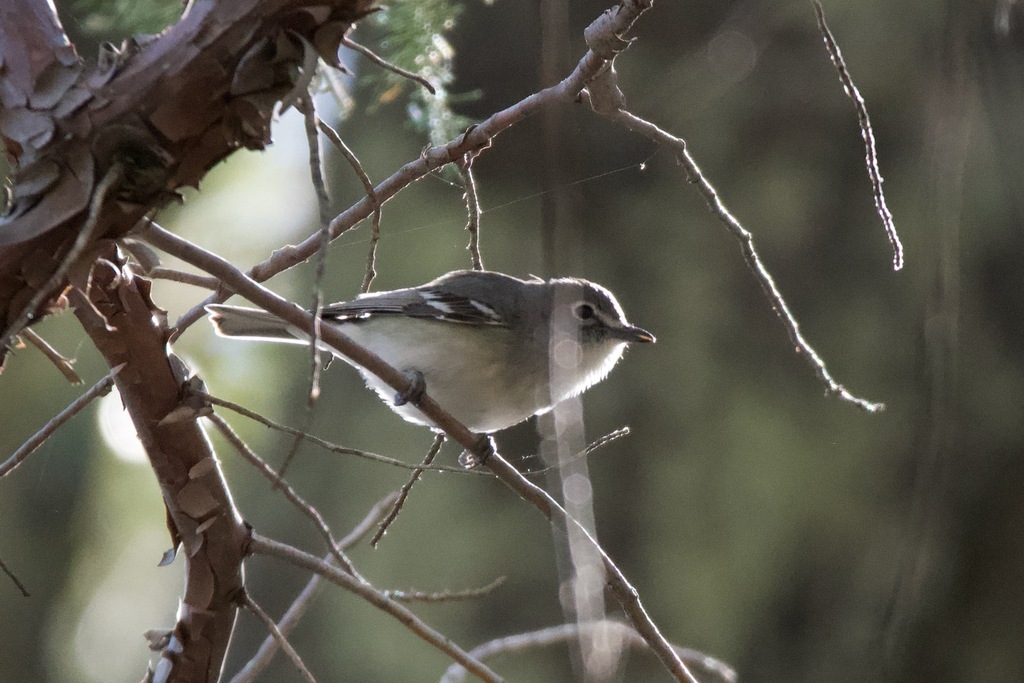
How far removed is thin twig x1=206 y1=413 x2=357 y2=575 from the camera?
1.63m

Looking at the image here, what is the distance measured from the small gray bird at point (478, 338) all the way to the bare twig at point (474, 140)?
1.15 metres

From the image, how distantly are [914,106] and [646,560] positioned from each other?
127 inches

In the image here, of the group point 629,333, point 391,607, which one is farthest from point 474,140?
point 629,333

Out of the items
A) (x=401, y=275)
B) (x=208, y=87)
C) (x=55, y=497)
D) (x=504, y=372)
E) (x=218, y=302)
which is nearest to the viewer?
(x=208, y=87)

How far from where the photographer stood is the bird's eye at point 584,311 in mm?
3885

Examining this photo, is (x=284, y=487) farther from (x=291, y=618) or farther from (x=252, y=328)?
Result: (x=252, y=328)

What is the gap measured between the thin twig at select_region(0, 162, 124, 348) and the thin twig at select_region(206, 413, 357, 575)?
0.40 meters

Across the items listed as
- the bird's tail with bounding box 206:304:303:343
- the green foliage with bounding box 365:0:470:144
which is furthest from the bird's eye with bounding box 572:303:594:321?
the green foliage with bounding box 365:0:470:144

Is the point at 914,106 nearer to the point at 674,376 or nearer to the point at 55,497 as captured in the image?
the point at 674,376

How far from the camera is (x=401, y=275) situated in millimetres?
6129

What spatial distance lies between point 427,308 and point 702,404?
104 inches

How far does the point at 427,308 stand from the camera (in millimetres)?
3848

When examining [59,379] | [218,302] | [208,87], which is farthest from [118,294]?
[59,379]

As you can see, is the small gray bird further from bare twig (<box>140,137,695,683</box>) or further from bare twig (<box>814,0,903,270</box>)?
bare twig (<box>814,0,903,270</box>)
